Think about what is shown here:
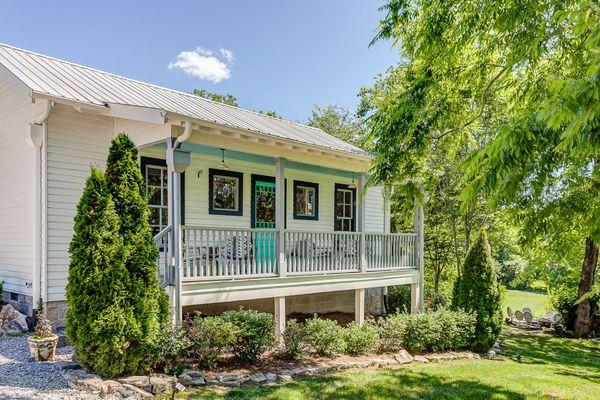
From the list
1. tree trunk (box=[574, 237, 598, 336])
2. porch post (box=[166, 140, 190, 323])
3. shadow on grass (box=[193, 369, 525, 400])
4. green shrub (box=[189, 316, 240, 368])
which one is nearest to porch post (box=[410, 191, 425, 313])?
shadow on grass (box=[193, 369, 525, 400])

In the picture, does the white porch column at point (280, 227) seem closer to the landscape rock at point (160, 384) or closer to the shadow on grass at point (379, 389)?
the shadow on grass at point (379, 389)

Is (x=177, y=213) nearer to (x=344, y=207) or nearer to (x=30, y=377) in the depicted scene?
(x=30, y=377)

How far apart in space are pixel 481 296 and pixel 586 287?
6.72m

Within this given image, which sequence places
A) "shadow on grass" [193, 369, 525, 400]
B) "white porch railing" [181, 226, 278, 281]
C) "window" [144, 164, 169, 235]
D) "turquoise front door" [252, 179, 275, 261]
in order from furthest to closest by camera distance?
"turquoise front door" [252, 179, 275, 261] < "window" [144, 164, 169, 235] < "white porch railing" [181, 226, 278, 281] < "shadow on grass" [193, 369, 525, 400]

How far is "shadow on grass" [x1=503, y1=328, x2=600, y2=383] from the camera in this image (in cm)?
956

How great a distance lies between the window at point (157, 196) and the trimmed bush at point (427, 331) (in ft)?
16.6

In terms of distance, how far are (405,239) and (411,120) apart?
5031 mm

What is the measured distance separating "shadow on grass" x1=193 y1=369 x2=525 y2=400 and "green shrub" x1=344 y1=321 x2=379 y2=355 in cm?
79

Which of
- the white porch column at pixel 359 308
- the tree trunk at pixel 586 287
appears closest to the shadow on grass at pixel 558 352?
the tree trunk at pixel 586 287

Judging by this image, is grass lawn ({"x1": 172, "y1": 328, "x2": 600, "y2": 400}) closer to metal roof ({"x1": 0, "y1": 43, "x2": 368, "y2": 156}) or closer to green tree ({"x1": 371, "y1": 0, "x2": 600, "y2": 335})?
green tree ({"x1": 371, "y1": 0, "x2": 600, "y2": 335})

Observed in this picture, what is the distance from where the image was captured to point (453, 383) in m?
7.04

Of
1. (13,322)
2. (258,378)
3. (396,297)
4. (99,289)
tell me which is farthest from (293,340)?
(396,297)

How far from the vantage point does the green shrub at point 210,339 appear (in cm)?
647

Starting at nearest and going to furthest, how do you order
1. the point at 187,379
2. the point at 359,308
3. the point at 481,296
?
the point at 187,379 → the point at 481,296 → the point at 359,308
